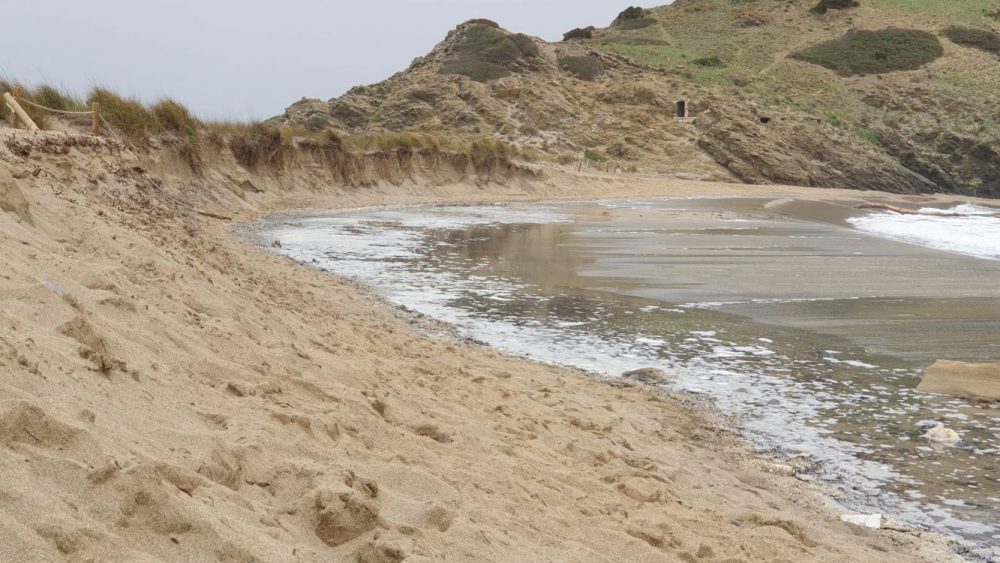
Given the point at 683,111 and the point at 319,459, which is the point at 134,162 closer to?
the point at 319,459

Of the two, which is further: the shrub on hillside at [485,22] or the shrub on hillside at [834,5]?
the shrub on hillside at [834,5]

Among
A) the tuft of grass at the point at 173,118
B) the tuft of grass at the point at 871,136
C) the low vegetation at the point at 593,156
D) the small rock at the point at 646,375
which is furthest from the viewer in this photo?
the tuft of grass at the point at 871,136

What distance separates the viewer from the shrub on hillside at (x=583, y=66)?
51000 millimetres

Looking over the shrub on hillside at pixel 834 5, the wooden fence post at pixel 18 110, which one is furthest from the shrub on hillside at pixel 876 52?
the wooden fence post at pixel 18 110

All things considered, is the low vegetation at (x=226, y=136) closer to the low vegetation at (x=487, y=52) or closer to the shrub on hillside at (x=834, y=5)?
the low vegetation at (x=487, y=52)

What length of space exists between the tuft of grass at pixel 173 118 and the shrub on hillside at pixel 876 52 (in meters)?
47.6

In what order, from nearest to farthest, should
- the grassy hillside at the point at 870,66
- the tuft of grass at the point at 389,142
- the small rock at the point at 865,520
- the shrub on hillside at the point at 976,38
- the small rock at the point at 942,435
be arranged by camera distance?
the small rock at the point at 865,520 → the small rock at the point at 942,435 → the tuft of grass at the point at 389,142 → the grassy hillside at the point at 870,66 → the shrub on hillside at the point at 976,38

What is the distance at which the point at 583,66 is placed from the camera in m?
51.5

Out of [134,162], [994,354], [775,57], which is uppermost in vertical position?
[775,57]

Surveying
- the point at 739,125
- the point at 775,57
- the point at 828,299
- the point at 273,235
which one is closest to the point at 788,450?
the point at 828,299

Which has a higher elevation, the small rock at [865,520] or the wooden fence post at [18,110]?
the wooden fence post at [18,110]

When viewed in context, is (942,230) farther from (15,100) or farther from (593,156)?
(593,156)

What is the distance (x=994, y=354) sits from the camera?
7.04m

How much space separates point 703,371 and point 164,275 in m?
3.78
